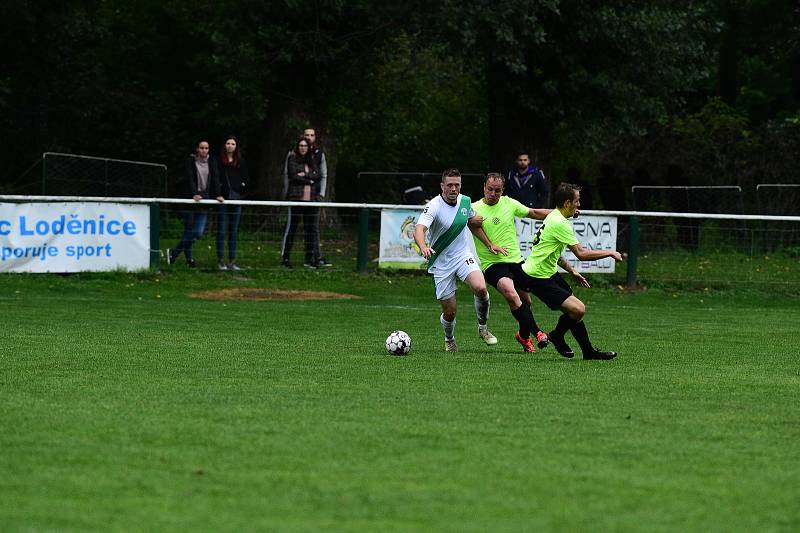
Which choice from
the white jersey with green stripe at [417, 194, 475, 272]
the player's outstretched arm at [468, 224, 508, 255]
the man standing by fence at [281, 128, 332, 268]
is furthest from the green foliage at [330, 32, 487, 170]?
the white jersey with green stripe at [417, 194, 475, 272]

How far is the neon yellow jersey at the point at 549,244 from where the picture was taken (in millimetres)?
13008

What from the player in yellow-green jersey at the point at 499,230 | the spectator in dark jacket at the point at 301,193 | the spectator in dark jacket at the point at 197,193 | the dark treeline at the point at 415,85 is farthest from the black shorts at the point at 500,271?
the dark treeline at the point at 415,85

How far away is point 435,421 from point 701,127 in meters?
28.5

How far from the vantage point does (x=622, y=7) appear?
26312 millimetres

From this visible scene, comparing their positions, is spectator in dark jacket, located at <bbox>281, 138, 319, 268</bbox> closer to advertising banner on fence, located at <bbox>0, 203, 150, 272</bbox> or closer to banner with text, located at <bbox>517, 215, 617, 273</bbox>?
advertising banner on fence, located at <bbox>0, 203, 150, 272</bbox>

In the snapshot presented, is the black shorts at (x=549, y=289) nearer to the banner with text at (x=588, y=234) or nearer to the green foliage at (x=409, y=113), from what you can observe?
the banner with text at (x=588, y=234)

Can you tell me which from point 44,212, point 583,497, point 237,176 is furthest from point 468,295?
point 583,497

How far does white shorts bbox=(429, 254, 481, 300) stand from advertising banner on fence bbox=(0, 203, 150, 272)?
26.8ft

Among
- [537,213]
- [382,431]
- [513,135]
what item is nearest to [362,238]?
[513,135]

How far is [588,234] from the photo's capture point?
21516 mm

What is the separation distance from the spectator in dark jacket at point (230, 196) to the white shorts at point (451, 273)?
8.05 meters

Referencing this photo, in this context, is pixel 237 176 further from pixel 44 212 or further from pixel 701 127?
pixel 701 127

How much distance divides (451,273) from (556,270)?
1017mm

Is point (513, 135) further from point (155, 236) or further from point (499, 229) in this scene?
point (499, 229)
